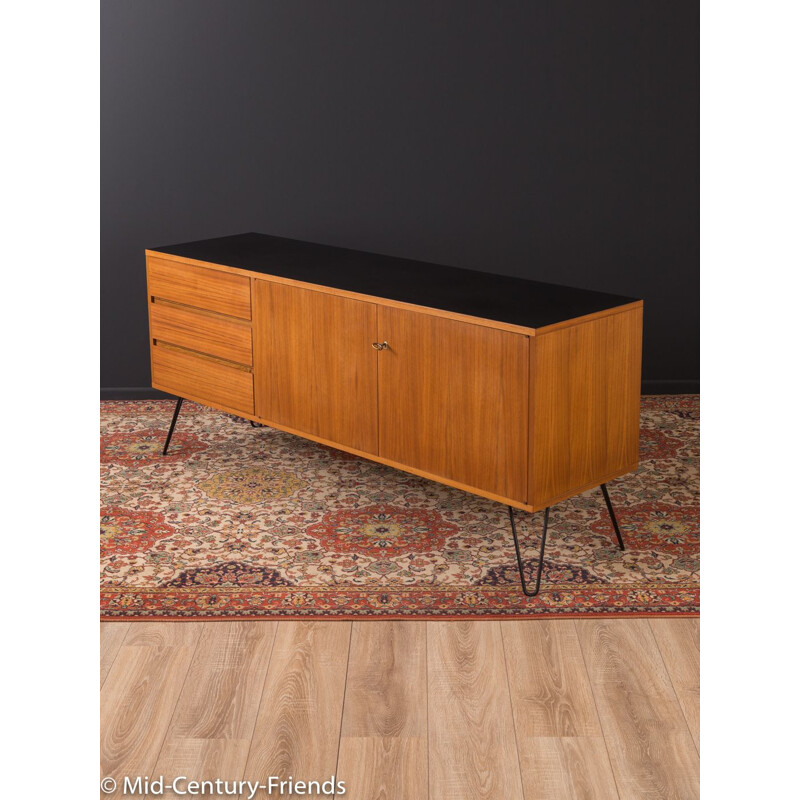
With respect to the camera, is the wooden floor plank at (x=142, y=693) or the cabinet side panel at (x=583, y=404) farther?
the cabinet side panel at (x=583, y=404)

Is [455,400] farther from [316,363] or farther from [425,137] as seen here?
[425,137]

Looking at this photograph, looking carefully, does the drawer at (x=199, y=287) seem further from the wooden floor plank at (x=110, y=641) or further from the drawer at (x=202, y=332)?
the wooden floor plank at (x=110, y=641)

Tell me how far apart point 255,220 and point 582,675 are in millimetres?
2986

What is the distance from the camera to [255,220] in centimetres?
474

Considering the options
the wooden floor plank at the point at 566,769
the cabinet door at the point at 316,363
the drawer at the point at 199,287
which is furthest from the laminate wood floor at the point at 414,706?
the drawer at the point at 199,287

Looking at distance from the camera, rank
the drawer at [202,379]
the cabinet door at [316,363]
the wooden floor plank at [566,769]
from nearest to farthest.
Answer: the wooden floor plank at [566,769] → the cabinet door at [316,363] → the drawer at [202,379]

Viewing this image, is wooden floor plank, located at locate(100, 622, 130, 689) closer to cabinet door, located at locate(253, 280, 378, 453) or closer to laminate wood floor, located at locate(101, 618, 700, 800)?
laminate wood floor, located at locate(101, 618, 700, 800)

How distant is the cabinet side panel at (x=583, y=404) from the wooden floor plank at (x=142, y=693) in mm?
1050

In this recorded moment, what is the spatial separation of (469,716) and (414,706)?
0.13 m

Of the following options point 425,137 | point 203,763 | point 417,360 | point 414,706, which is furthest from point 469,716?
point 425,137

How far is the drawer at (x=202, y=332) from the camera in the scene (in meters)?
3.64

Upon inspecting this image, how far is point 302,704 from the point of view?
235 centimetres
